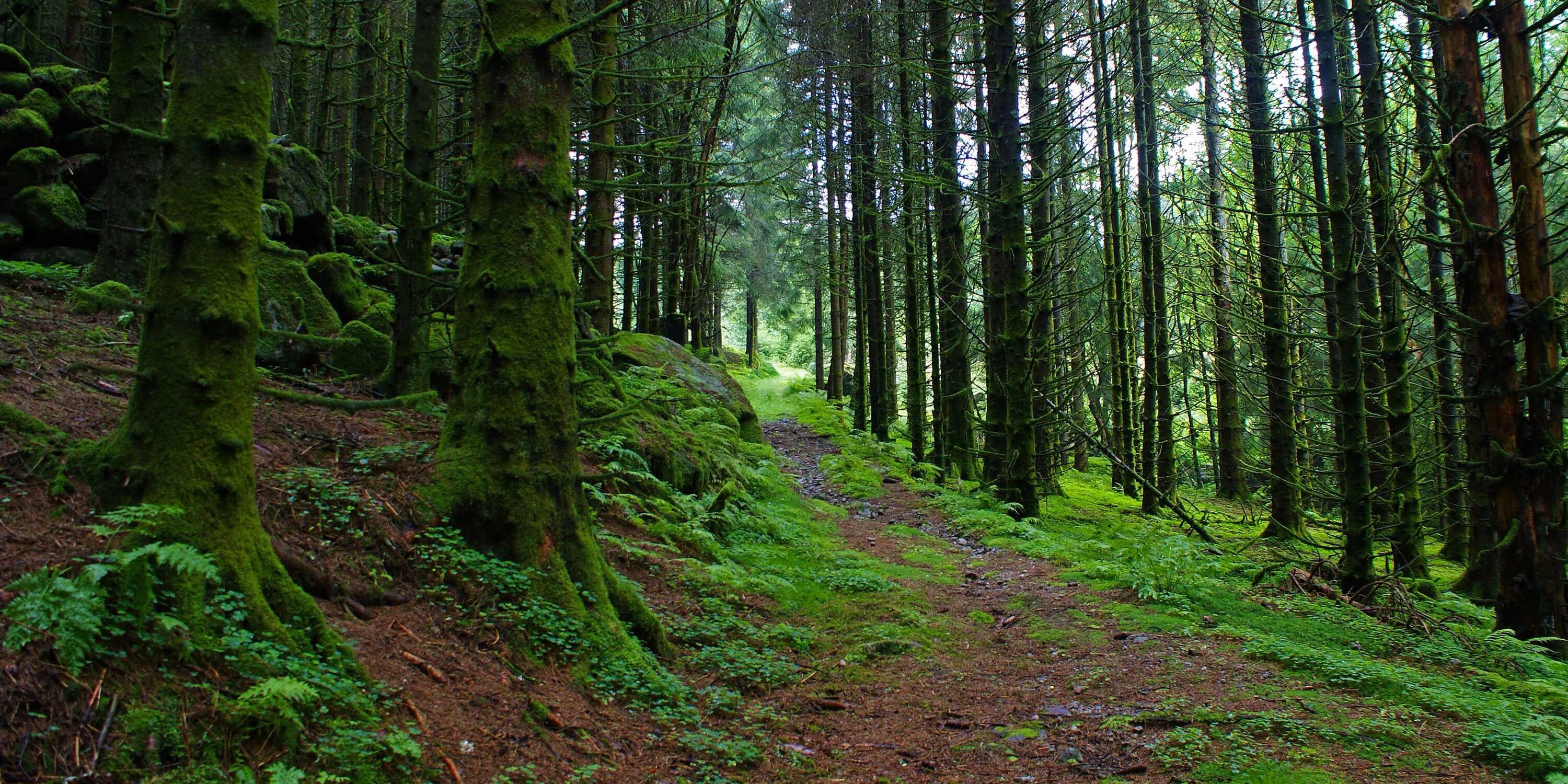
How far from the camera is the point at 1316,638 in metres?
5.38

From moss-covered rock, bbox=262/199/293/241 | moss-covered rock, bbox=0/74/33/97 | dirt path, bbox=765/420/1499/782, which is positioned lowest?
dirt path, bbox=765/420/1499/782

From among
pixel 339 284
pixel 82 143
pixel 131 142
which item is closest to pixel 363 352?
pixel 339 284

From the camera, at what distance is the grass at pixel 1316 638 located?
347 centimetres

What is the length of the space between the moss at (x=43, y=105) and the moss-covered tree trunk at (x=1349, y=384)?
12.9m

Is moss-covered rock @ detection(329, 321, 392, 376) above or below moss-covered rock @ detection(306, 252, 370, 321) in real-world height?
below

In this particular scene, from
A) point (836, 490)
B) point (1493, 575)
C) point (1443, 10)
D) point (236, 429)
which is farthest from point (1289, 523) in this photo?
point (236, 429)

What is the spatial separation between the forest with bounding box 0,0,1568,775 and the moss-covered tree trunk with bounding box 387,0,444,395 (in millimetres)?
52

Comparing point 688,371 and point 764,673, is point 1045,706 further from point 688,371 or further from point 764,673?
point 688,371

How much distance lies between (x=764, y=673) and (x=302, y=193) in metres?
8.64

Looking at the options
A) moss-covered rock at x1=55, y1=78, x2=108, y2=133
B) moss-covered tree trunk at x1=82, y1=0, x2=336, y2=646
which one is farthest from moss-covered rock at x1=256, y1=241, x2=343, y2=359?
moss-covered tree trunk at x1=82, y1=0, x2=336, y2=646

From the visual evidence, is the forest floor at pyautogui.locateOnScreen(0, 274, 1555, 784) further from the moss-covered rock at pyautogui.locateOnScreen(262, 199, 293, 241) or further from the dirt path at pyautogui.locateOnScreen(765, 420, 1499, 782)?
the moss-covered rock at pyautogui.locateOnScreen(262, 199, 293, 241)

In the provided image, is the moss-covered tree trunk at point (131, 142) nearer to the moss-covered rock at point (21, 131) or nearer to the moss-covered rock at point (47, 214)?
the moss-covered rock at point (47, 214)

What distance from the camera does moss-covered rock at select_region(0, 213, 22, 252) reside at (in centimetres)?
747

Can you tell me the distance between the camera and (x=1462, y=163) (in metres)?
6.00
